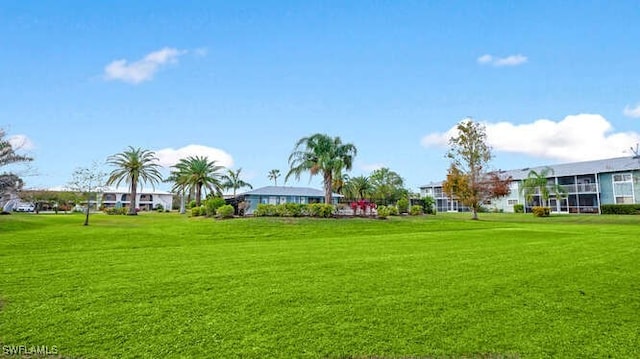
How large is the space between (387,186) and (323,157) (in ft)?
113

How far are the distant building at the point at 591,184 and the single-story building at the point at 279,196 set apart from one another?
15.4 m

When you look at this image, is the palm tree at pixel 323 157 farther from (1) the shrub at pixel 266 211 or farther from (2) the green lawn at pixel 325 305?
(2) the green lawn at pixel 325 305

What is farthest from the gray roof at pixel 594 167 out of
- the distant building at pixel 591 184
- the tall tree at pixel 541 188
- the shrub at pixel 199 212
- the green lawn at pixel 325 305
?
the green lawn at pixel 325 305

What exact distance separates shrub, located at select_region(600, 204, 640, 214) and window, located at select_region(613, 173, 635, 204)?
4238 millimetres

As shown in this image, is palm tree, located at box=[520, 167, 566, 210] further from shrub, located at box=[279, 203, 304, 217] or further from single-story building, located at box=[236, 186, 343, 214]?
shrub, located at box=[279, 203, 304, 217]

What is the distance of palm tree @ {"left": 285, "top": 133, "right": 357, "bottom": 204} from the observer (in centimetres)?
3003

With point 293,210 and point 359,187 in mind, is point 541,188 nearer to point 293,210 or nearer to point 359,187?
point 359,187

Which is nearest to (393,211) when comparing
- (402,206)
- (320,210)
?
(402,206)

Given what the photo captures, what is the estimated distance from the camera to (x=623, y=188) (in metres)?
43.8

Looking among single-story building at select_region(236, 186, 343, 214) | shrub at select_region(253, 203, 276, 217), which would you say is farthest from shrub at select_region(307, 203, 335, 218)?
single-story building at select_region(236, 186, 343, 214)

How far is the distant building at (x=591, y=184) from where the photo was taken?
143 feet

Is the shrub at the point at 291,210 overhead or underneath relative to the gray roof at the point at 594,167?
underneath

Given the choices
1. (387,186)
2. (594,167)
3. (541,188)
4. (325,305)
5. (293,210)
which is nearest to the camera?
(325,305)

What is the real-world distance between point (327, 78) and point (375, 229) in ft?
32.1
